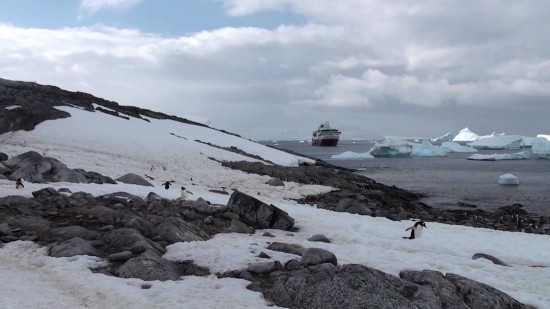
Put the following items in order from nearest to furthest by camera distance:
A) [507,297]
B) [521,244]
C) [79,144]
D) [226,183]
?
[507,297], [521,244], [226,183], [79,144]

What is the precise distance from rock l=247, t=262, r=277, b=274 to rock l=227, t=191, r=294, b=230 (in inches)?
186

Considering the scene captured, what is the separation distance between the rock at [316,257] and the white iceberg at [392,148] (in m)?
91.8

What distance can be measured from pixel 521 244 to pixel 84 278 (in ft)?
41.1

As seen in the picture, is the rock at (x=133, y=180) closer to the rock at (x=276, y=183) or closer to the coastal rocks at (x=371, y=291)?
the rock at (x=276, y=183)

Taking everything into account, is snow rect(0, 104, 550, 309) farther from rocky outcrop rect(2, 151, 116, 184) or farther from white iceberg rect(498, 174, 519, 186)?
white iceberg rect(498, 174, 519, 186)

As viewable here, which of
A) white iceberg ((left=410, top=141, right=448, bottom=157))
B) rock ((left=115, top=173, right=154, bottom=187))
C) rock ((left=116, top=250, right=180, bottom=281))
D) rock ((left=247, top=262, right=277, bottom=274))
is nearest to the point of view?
rock ((left=116, top=250, right=180, bottom=281))

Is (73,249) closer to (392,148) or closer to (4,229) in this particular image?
(4,229)

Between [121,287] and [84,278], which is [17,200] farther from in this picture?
[121,287]

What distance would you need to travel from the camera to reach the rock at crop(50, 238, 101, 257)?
8266 mm

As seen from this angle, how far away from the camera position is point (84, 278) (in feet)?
23.5

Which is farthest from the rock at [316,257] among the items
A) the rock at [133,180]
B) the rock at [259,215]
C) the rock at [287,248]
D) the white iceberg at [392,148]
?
the white iceberg at [392,148]

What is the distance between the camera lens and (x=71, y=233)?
9.62 meters

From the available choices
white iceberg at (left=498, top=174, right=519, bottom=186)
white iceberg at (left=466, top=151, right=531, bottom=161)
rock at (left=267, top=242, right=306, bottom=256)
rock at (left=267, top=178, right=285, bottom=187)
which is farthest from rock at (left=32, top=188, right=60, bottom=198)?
white iceberg at (left=466, top=151, right=531, bottom=161)


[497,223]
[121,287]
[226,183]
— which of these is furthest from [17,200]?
[497,223]
